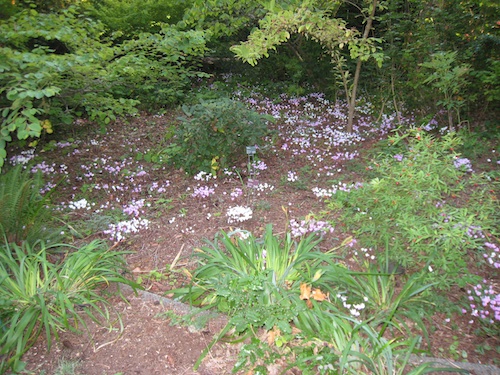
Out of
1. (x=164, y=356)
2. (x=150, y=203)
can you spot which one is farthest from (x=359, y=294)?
(x=150, y=203)

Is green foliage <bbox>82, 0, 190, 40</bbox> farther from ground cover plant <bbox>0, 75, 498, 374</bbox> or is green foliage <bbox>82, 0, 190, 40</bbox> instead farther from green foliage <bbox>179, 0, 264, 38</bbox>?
ground cover plant <bbox>0, 75, 498, 374</bbox>

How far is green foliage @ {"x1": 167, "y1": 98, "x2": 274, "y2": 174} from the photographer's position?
4090mm

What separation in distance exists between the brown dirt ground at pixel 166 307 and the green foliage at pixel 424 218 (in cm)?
29

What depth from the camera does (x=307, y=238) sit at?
2.80 metres

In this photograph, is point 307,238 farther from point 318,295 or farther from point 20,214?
point 20,214

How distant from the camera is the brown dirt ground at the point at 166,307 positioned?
215 cm

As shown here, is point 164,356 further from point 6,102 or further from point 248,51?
point 248,51

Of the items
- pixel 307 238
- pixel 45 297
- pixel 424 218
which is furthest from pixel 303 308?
pixel 45 297

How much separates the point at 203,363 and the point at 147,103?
4.69 m

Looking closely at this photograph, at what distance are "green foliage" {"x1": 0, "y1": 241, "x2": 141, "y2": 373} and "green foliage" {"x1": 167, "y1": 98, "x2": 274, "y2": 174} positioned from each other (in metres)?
1.65

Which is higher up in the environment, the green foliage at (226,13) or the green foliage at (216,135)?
the green foliage at (226,13)

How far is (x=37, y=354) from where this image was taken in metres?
2.18

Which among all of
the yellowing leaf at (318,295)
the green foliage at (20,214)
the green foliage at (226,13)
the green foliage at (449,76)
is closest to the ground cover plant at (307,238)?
the yellowing leaf at (318,295)

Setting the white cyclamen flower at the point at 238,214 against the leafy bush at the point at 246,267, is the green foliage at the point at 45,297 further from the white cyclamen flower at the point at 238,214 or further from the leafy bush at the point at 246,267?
the white cyclamen flower at the point at 238,214
